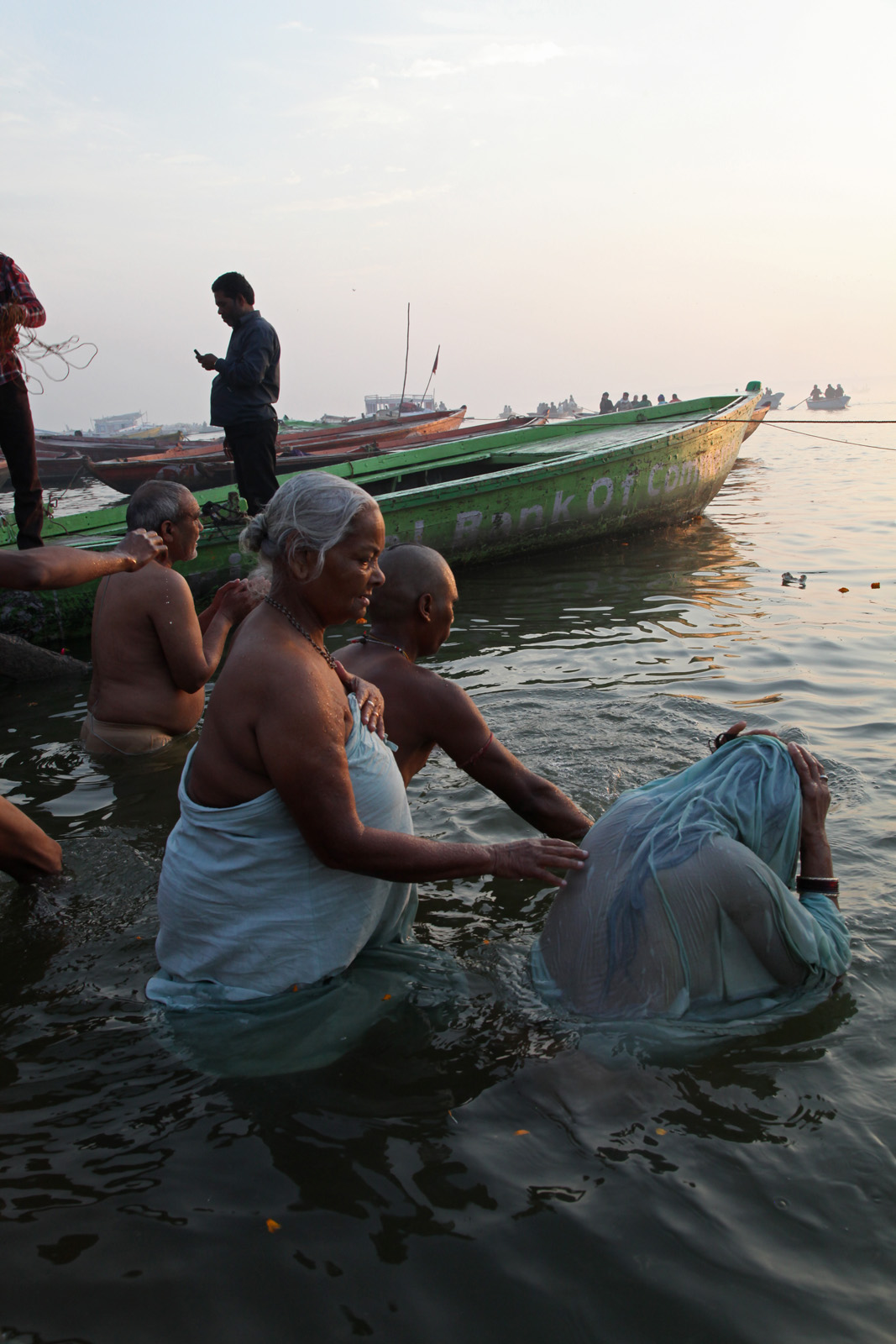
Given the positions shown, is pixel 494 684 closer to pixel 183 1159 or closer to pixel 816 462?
pixel 183 1159

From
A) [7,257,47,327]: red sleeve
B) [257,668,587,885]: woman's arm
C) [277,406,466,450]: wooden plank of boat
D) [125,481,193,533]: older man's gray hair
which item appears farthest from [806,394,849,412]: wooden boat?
[257,668,587,885]: woman's arm

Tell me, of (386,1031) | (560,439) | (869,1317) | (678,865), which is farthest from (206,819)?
(560,439)

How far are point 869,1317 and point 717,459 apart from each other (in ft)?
34.3

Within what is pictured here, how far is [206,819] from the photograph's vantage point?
7.49 feet

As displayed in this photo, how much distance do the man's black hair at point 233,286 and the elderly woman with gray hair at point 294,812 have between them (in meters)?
5.75

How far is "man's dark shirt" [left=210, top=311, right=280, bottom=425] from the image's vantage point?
727 centimetres

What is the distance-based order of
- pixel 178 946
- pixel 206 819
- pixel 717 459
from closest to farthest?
1. pixel 206 819
2. pixel 178 946
3. pixel 717 459

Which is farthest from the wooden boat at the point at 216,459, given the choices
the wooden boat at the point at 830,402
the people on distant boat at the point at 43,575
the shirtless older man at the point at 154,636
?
the wooden boat at the point at 830,402

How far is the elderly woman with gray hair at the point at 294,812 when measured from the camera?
2111 millimetres

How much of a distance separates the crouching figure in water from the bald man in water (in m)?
0.56

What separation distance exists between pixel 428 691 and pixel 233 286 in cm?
556

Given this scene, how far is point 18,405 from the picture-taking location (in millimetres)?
6297

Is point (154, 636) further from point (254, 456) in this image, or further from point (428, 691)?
point (254, 456)

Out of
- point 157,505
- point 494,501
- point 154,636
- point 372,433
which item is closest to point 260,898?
point 154,636
